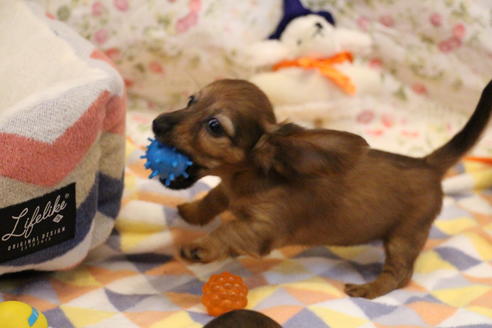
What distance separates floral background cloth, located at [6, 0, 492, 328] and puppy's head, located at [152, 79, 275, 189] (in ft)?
1.24

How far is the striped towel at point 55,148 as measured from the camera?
4.36 feet

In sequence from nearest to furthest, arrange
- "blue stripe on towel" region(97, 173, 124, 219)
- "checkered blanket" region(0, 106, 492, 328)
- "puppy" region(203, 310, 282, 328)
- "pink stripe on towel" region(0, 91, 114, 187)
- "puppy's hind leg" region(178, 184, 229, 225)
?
"puppy" region(203, 310, 282, 328)
"pink stripe on towel" region(0, 91, 114, 187)
"checkered blanket" region(0, 106, 492, 328)
"blue stripe on towel" region(97, 173, 124, 219)
"puppy's hind leg" region(178, 184, 229, 225)

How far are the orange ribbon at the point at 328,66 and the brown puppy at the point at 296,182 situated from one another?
0.58 metres

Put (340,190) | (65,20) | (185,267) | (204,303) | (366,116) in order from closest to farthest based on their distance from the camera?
(204,303)
(340,190)
(185,267)
(65,20)
(366,116)

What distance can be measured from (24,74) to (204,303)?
78 cm

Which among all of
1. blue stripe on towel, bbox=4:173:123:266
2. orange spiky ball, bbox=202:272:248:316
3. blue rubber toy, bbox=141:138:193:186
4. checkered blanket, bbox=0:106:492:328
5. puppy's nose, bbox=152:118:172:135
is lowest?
checkered blanket, bbox=0:106:492:328

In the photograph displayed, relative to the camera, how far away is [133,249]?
1742 millimetres

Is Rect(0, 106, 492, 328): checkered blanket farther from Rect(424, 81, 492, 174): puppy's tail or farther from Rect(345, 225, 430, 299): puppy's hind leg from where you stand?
Rect(424, 81, 492, 174): puppy's tail

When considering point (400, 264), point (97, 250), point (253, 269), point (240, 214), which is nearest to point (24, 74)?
point (97, 250)

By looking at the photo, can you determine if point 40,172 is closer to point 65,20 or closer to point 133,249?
point 133,249

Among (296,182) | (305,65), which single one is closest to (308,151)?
(296,182)

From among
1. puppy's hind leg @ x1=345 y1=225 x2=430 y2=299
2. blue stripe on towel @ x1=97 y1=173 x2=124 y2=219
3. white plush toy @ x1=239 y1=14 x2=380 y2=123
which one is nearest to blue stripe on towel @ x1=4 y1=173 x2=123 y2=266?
blue stripe on towel @ x1=97 y1=173 x2=124 y2=219

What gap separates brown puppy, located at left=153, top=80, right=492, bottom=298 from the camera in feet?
4.68

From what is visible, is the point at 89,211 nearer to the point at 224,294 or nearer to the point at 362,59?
A: the point at 224,294
